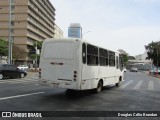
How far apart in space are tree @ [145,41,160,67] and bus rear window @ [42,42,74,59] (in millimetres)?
80162

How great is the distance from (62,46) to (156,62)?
286 feet

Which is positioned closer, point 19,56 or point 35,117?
point 35,117

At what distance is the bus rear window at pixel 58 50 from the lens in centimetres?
1355

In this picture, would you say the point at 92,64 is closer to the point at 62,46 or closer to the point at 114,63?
the point at 62,46

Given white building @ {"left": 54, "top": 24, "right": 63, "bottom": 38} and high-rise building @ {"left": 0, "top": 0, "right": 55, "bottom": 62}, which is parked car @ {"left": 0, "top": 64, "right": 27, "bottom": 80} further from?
white building @ {"left": 54, "top": 24, "right": 63, "bottom": 38}

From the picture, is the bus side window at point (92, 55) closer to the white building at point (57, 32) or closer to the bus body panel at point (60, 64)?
the bus body panel at point (60, 64)

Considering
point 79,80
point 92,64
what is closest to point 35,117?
point 79,80

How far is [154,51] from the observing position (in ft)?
315

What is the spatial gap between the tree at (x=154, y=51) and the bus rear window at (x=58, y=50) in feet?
263

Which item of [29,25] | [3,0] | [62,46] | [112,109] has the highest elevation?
[3,0]

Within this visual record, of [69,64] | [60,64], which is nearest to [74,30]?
[60,64]

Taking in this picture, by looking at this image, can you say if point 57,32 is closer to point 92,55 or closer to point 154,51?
point 154,51

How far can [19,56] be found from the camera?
87.8 metres

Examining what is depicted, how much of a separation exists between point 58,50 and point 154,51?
283 feet
